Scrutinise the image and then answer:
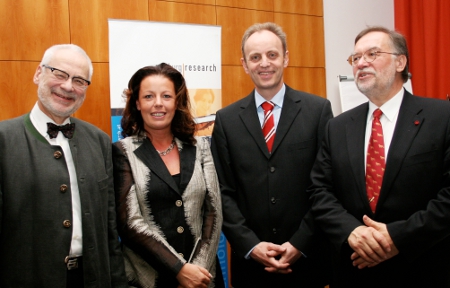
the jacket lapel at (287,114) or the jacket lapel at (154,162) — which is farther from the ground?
the jacket lapel at (287,114)

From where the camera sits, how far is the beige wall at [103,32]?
3607mm

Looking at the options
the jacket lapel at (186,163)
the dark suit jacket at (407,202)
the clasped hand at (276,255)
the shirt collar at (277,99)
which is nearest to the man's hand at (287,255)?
the clasped hand at (276,255)

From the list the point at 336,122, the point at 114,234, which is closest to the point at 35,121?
the point at 114,234

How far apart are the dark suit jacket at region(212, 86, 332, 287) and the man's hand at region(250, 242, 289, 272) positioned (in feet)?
0.14

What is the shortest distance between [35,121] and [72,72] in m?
0.29

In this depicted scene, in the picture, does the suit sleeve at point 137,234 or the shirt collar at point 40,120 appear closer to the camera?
the shirt collar at point 40,120

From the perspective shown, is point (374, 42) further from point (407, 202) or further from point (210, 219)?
point (210, 219)

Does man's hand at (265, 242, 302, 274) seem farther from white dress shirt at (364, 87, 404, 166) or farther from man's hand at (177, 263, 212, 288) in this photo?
white dress shirt at (364, 87, 404, 166)

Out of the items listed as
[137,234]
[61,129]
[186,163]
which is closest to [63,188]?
[61,129]

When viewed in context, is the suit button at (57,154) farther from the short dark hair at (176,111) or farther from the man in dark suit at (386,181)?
the man in dark suit at (386,181)

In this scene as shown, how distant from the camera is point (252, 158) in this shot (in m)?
2.38

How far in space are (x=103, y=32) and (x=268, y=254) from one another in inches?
106

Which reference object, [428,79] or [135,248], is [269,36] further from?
[428,79]

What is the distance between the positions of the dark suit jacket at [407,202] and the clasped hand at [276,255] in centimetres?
24
